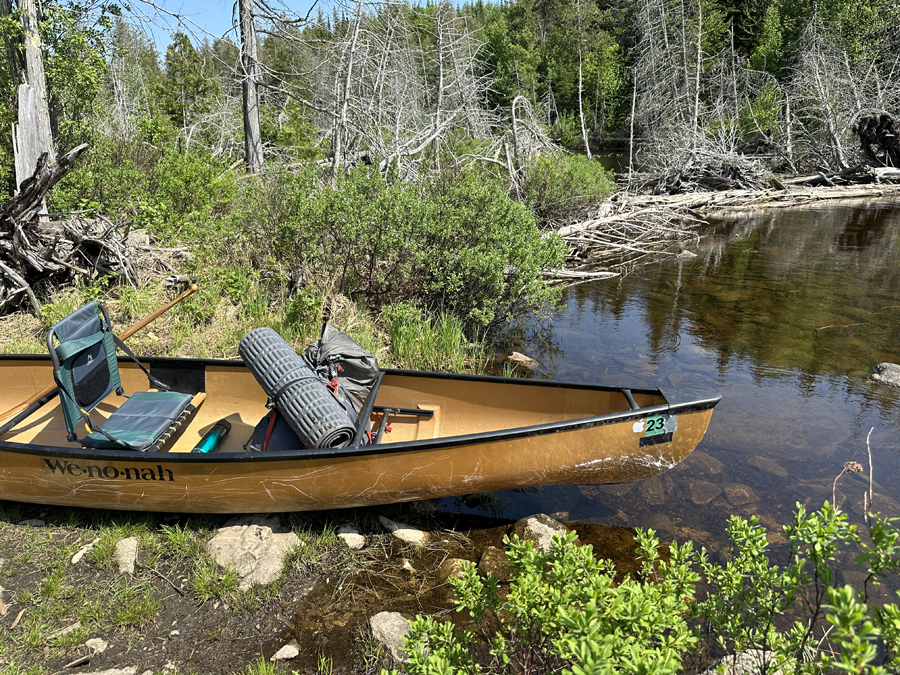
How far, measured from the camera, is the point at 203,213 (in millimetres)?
7863

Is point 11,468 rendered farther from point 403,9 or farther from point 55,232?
point 403,9

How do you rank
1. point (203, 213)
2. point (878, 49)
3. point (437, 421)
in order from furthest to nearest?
point (878, 49), point (203, 213), point (437, 421)

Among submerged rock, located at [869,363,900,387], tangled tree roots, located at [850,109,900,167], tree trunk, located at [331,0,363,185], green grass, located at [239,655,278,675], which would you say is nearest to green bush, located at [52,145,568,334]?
tree trunk, located at [331,0,363,185]

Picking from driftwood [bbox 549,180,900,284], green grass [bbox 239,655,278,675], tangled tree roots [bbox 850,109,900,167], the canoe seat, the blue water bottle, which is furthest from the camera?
tangled tree roots [bbox 850,109,900,167]

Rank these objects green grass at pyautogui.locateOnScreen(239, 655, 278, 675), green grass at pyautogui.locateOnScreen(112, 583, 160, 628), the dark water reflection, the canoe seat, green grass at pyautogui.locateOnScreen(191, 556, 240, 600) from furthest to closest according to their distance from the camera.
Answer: the dark water reflection < the canoe seat < green grass at pyautogui.locateOnScreen(191, 556, 240, 600) < green grass at pyautogui.locateOnScreen(112, 583, 160, 628) < green grass at pyautogui.locateOnScreen(239, 655, 278, 675)

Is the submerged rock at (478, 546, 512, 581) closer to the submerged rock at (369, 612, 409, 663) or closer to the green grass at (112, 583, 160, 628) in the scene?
the submerged rock at (369, 612, 409, 663)

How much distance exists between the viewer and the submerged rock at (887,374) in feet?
23.1

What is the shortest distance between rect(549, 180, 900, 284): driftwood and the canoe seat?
6.43 metres

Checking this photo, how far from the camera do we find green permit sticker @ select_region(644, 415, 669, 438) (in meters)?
4.05

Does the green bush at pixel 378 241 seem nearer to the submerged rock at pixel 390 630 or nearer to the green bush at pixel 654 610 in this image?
the submerged rock at pixel 390 630

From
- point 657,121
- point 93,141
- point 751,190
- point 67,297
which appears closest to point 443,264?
point 67,297

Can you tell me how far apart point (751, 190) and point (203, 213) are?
20.5 meters

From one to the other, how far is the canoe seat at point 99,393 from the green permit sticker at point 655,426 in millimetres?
3835

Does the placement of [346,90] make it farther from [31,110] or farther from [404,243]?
[31,110]
